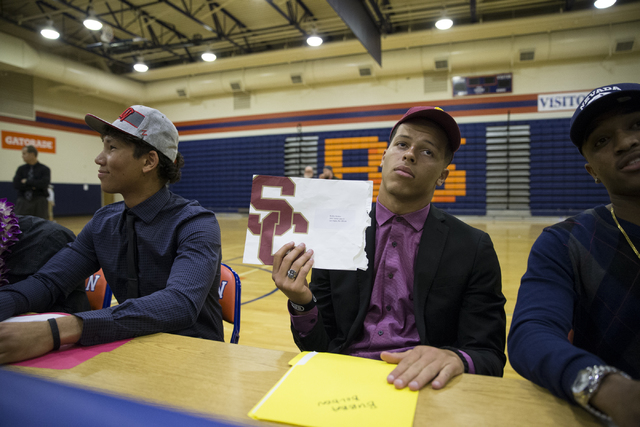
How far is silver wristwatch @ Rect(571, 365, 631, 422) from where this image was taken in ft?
2.01

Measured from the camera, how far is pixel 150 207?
1.43 m

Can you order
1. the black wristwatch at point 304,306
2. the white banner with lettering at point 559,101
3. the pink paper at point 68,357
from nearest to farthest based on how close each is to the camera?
the pink paper at point 68,357
the black wristwatch at point 304,306
the white banner with lettering at point 559,101

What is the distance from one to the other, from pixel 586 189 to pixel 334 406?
35.7 feet

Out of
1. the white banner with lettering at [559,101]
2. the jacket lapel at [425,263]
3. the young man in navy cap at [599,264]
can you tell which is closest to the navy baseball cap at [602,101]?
the young man in navy cap at [599,264]

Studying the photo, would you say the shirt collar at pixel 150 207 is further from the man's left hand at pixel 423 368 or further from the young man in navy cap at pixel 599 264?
the young man in navy cap at pixel 599 264

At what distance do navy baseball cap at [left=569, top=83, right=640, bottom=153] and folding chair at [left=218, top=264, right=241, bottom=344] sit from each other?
1321 millimetres

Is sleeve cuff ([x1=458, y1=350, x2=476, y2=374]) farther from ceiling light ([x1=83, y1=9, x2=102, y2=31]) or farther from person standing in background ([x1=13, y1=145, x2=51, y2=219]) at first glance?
ceiling light ([x1=83, y1=9, x2=102, y2=31])

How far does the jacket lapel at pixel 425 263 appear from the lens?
1114mm

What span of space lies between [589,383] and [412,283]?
0.59 meters

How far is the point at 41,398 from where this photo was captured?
14.6 inches

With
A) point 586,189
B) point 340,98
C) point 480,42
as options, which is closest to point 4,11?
point 340,98

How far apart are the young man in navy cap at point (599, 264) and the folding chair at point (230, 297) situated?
1.07 meters

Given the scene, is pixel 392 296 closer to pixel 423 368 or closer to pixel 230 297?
pixel 423 368

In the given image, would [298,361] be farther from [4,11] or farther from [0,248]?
[4,11]
